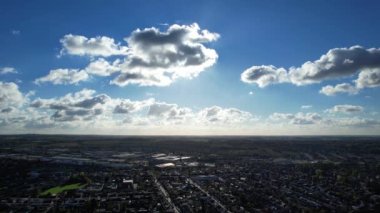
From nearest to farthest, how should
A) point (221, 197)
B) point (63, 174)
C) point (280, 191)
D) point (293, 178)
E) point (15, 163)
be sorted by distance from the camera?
point (221, 197) → point (280, 191) → point (293, 178) → point (63, 174) → point (15, 163)

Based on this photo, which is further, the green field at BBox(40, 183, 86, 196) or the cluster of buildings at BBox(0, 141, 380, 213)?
the green field at BBox(40, 183, 86, 196)

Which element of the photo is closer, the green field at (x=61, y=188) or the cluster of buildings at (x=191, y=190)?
the cluster of buildings at (x=191, y=190)

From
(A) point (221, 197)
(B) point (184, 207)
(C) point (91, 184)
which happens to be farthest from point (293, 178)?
(C) point (91, 184)

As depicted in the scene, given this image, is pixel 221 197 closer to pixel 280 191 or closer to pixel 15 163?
pixel 280 191

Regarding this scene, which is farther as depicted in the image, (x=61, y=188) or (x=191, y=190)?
(x=61, y=188)

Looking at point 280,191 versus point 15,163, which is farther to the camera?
point 15,163

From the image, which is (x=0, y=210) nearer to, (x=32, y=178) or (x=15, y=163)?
(x=32, y=178)

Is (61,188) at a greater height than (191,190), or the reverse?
(61,188)

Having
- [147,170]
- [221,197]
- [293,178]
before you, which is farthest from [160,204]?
[147,170]

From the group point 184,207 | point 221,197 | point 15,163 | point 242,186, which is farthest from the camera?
point 15,163
